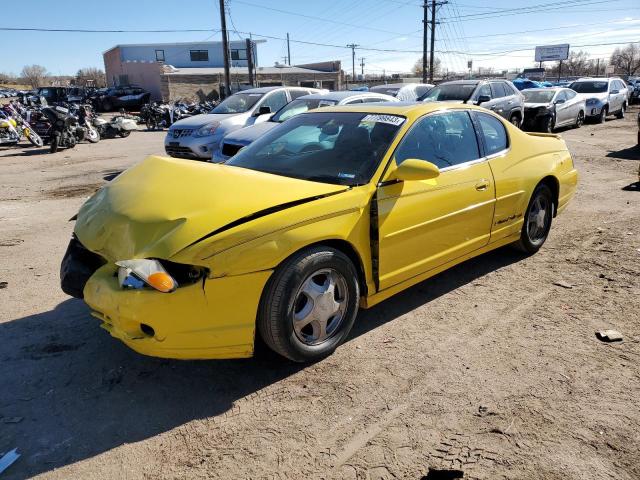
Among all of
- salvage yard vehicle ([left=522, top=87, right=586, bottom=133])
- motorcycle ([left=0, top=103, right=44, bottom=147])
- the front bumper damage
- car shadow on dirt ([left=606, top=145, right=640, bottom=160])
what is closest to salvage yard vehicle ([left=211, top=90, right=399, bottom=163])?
car shadow on dirt ([left=606, top=145, right=640, bottom=160])

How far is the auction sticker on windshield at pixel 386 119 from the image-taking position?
3.74 m

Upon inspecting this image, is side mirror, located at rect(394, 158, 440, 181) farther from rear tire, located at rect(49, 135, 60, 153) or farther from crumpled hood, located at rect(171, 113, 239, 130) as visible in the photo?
rear tire, located at rect(49, 135, 60, 153)

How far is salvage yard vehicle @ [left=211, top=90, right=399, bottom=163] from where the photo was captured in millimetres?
8391

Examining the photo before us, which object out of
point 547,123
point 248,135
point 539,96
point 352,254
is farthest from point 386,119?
point 539,96

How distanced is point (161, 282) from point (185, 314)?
21cm

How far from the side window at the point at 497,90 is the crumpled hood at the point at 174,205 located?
11.8 m

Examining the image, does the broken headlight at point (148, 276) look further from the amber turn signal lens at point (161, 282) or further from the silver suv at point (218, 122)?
the silver suv at point (218, 122)

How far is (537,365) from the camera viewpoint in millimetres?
3145

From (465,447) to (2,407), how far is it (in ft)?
8.27

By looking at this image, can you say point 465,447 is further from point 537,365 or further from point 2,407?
point 2,407

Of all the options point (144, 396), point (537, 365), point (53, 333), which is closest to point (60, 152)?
point (53, 333)

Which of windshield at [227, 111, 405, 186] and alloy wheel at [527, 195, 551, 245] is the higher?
windshield at [227, 111, 405, 186]

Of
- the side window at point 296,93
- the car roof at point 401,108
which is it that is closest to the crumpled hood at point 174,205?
the car roof at point 401,108

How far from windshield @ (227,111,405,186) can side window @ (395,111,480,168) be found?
15cm
